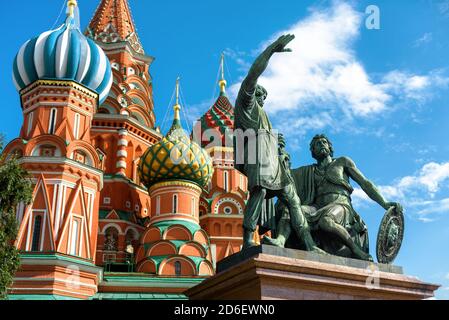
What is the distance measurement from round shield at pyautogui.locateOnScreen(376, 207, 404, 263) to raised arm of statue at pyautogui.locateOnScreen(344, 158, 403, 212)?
0.20 meters

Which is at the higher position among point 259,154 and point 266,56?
point 266,56

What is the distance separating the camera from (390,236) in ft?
25.8

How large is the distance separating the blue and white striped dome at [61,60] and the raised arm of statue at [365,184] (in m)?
19.3

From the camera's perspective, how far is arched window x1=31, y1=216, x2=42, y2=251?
71.3 feet

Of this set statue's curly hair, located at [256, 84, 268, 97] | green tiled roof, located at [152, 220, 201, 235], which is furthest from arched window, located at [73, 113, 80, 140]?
statue's curly hair, located at [256, 84, 268, 97]

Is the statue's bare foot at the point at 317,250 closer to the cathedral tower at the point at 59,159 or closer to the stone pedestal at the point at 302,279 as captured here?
the stone pedestal at the point at 302,279

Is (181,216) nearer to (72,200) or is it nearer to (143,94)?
(72,200)

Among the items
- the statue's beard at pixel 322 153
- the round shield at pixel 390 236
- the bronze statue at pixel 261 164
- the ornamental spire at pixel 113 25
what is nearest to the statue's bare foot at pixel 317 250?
the bronze statue at pixel 261 164

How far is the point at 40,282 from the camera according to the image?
2089cm

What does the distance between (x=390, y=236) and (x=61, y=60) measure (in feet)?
67.2

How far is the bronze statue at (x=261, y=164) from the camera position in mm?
7590

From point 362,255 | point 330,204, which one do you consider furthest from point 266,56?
point 362,255

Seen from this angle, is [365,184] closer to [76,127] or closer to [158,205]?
[76,127]

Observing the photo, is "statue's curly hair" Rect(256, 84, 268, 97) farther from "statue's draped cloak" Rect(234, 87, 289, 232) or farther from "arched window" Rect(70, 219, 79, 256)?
"arched window" Rect(70, 219, 79, 256)
